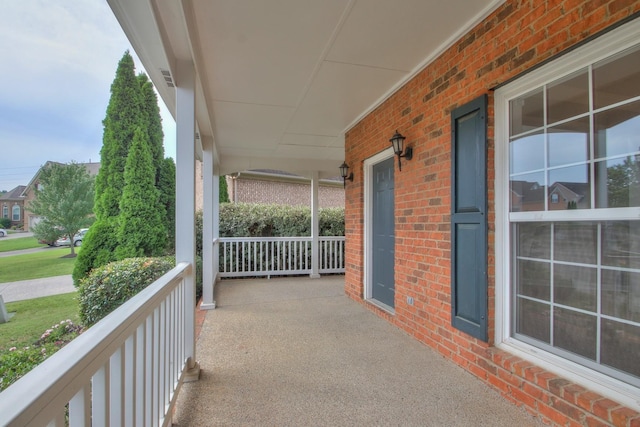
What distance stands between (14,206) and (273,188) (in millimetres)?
11570

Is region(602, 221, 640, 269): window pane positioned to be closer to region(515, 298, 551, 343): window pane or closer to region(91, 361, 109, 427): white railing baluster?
A: region(515, 298, 551, 343): window pane

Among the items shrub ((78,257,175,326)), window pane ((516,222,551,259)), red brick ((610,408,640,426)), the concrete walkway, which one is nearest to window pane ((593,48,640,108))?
window pane ((516,222,551,259))

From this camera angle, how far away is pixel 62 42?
4.76 feet

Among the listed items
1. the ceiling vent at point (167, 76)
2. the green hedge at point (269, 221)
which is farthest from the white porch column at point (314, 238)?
the ceiling vent at point (167, 76)

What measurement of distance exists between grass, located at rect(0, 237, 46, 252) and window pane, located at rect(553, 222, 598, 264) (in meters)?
2.65

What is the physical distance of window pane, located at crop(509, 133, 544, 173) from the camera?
202 centimetres

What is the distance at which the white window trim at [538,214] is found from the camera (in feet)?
5.10

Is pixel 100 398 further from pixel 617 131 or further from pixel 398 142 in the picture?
pixel 398 142

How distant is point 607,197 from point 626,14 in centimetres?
86

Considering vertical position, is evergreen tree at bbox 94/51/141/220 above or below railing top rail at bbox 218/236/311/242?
above

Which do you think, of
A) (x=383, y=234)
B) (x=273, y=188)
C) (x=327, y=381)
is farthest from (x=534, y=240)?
(x=273, y=188)

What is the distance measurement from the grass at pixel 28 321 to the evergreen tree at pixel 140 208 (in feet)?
11.9

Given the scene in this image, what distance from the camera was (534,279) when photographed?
209 centimetres

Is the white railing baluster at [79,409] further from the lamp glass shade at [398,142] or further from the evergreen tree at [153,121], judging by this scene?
the evergreen tree at [153,121]
